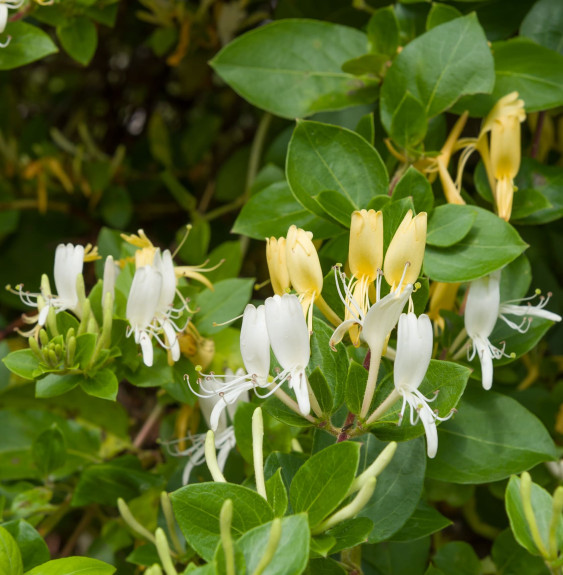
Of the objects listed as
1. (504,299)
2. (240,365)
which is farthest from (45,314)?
(504,299)

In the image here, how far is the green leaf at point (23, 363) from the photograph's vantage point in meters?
0.62

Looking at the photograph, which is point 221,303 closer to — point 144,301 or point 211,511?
point 144,301

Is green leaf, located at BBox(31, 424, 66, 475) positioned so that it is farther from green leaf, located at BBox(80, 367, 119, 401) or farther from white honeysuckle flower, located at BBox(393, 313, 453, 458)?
white honeysuckle flower, located at BBox(393, 313, 453, 458)

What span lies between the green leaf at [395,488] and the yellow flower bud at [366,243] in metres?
0.14

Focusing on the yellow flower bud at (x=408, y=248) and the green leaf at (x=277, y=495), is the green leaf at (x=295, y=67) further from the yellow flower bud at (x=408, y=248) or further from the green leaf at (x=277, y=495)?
the green leaf at (x=277, y=495)

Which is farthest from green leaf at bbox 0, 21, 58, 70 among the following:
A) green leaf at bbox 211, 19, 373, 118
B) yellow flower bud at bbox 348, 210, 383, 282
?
yellow flower bud at bbox 348, 210, 383, 282

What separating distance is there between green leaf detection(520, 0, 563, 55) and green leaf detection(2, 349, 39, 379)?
57cm

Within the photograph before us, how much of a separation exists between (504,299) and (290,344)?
0.80 ft

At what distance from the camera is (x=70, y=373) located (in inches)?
24.8

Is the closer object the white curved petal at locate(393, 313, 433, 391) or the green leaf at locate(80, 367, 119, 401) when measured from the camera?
the white curved petal at locate(393, 313, 433, 391)

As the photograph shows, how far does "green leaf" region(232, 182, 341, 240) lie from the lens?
673mm

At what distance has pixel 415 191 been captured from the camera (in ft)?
2.01

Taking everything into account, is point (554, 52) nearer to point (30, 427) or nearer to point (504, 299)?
point (504, 299)

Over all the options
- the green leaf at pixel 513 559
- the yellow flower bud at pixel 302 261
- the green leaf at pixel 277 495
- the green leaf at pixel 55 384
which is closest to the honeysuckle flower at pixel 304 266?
the yellow flower bud at pixel 302 261
